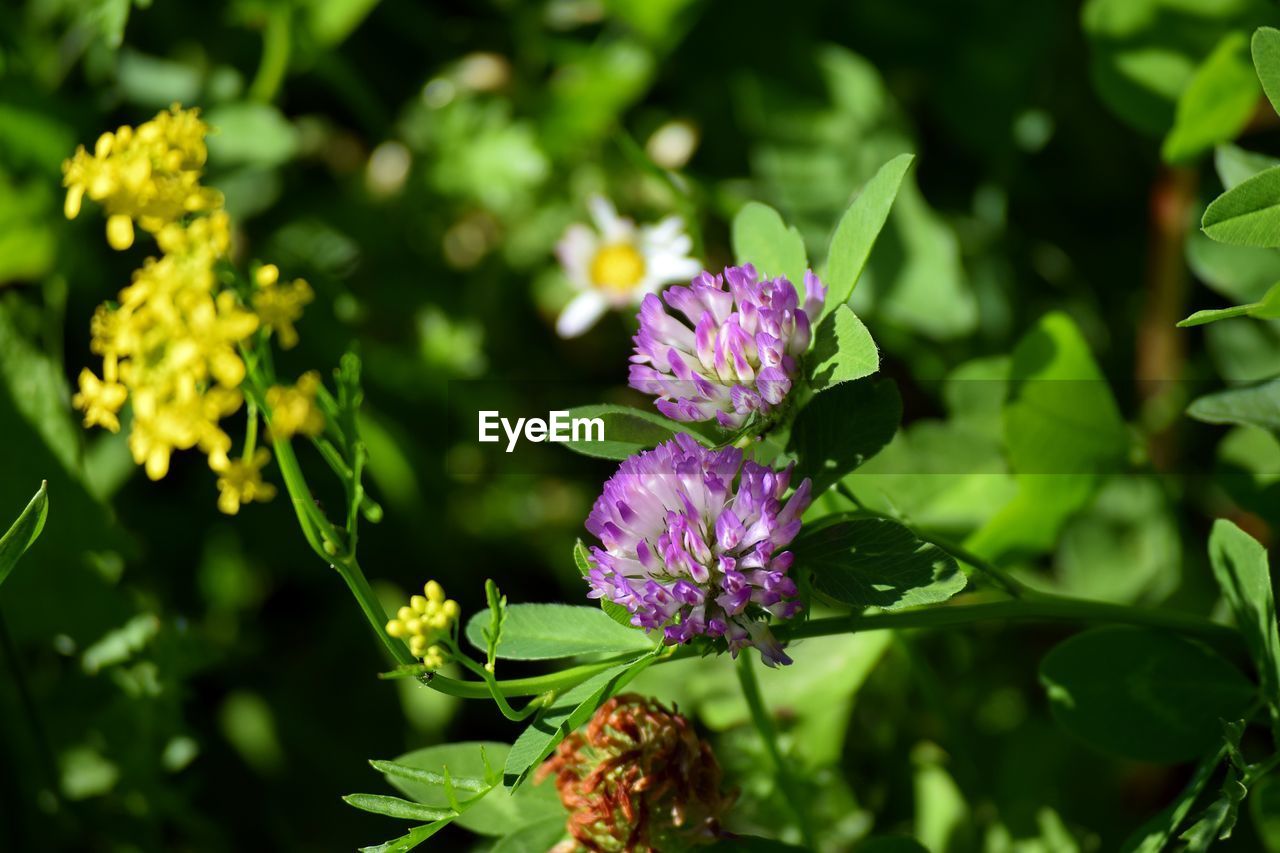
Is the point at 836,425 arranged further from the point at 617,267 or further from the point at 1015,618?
the point at 617,267

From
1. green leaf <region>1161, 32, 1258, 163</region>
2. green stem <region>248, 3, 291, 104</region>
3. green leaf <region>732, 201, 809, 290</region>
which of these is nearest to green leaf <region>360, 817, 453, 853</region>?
green leaf <region>732, 201, 809, 290</region>

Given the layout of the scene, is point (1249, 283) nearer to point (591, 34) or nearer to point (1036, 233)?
point (1036, 233)

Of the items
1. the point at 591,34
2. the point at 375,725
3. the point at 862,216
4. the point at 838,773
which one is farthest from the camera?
the point at 591,34

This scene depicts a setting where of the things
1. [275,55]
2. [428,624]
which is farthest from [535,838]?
[275,55]

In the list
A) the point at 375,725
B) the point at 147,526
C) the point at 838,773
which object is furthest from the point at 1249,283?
the point at 147,526

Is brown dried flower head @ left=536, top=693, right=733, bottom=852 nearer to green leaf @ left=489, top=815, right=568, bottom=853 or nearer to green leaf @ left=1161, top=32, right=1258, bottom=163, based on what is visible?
green leaf @ left=489, top=815, right=568, bottom=853

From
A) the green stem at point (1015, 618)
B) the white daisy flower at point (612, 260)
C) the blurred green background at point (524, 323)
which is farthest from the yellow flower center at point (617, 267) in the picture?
the green stem at point (1015, 618)
